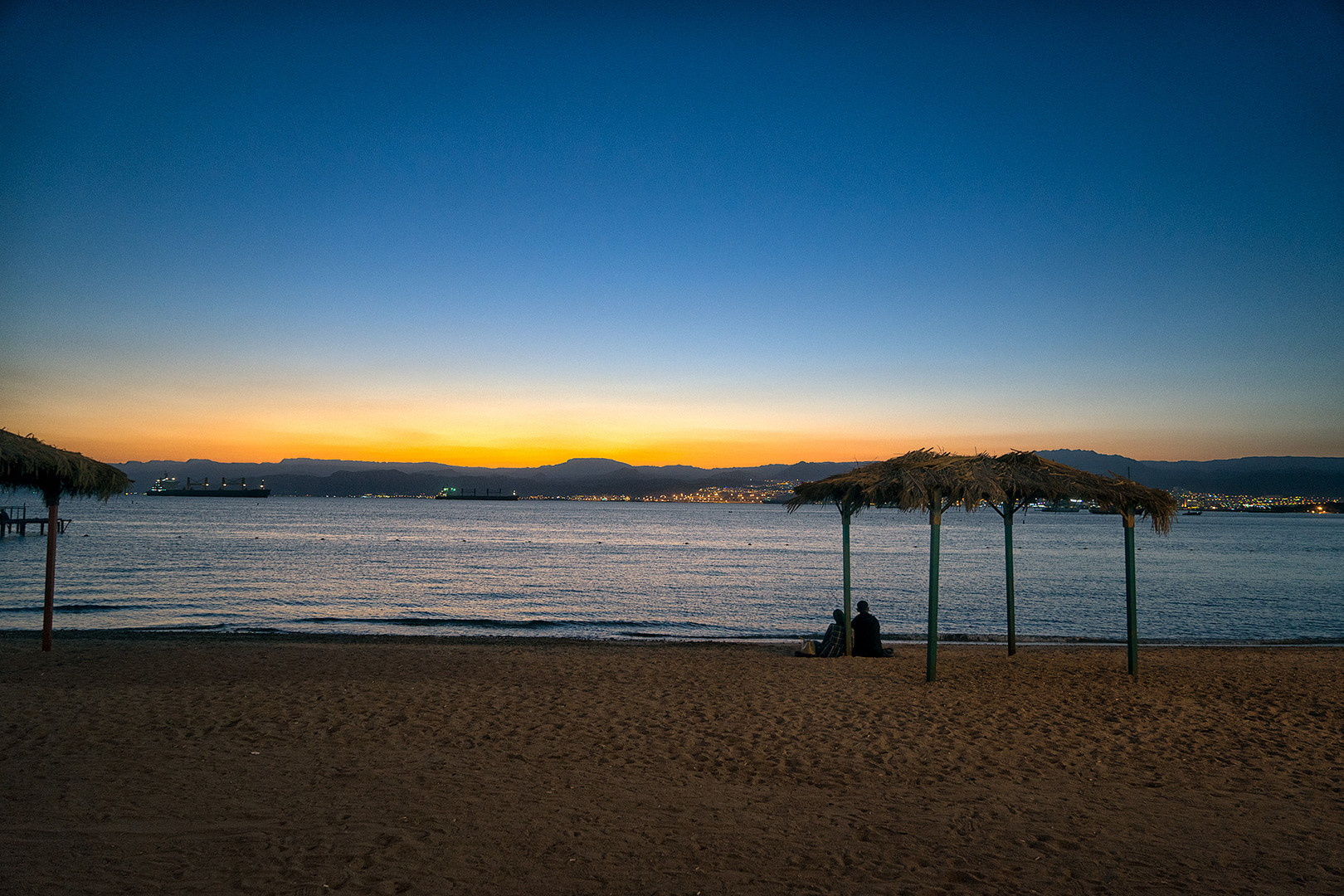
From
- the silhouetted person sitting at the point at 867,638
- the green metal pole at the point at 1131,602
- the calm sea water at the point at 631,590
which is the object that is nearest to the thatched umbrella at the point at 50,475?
the calm sea water at the point at 631,590

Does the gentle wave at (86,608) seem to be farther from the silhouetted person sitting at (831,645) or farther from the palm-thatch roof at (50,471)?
the silhouetted person sitting at (831,645)

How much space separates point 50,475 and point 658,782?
10633 mm

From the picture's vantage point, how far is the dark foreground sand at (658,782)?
5.02 metres

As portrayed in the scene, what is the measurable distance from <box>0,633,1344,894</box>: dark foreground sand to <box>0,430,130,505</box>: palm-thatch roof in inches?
102

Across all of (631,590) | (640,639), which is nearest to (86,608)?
(640,639)

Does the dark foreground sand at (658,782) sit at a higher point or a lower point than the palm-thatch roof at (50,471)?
lower

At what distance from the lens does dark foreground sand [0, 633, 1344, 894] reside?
5.02 meters

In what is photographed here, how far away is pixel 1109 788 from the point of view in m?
6.66

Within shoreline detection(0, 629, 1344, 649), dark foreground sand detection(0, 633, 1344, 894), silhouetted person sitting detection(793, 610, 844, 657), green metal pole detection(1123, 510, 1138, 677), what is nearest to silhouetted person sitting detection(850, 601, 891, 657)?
silhouetted person sitting detection(793, 610, 844, 657)

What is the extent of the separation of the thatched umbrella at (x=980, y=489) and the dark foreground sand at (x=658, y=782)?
5.69 feet

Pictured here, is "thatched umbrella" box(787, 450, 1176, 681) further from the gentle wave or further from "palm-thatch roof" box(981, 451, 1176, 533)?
the gentle wave

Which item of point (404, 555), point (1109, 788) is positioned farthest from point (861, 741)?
point (404, 555)

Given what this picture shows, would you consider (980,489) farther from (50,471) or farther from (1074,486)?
(50,471)

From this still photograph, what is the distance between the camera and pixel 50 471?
1175 cm
